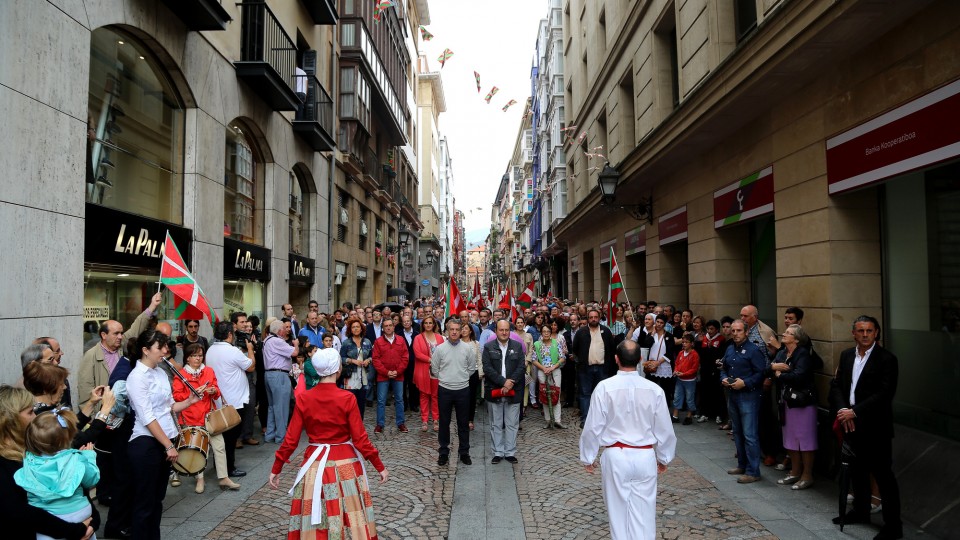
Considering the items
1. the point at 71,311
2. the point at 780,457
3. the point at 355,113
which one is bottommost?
the point at 780,457

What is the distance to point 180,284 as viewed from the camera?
6.63 metres

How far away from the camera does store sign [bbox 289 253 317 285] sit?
51.9 ft

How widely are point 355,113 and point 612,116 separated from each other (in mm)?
9360

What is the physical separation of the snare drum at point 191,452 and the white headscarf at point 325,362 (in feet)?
→ 8.10

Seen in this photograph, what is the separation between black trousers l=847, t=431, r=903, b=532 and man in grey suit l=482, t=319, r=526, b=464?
3868mm

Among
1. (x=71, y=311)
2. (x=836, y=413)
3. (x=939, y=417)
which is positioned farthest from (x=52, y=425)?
(x=939, y=417)

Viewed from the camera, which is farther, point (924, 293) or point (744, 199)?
point (744, 199)

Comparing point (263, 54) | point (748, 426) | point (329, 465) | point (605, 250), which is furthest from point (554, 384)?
point (605, 250)

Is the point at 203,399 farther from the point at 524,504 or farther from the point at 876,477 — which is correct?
the point at 876,477

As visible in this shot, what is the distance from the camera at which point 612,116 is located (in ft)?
58.6

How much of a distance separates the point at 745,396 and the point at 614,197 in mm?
7781

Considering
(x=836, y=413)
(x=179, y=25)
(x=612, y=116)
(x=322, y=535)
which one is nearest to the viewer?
(x=322, y=535)

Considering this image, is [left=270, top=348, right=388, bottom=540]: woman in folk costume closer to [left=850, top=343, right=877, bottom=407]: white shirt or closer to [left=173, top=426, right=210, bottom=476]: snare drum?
[left=173, top=426, right=210, bottom=476]: snare drum

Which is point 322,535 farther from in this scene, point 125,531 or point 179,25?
point 179,25
